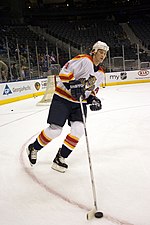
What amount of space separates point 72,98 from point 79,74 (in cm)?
23

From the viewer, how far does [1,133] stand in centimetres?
470

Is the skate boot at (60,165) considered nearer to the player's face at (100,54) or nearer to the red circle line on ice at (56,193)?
the red circle line on ice at (56,193)

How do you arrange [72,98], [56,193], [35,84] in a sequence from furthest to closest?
[35,84] < [72,98] < [56,193]

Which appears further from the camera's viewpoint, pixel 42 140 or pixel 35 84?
pixel 35 84

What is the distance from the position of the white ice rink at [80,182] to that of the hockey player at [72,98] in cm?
29

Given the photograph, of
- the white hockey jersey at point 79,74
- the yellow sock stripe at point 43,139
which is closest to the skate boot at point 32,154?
the yellow sock stripe at point 43,139

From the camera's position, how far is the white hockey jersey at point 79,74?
250cm

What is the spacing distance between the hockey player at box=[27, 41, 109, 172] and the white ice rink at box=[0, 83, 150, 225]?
0.29m

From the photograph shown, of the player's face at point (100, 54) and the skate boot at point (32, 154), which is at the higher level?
the player's face at point (100, 54)

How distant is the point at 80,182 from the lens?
8.07ft

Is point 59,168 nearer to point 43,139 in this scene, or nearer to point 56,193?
point 43,139

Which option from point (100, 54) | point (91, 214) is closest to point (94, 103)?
point (100, 54)

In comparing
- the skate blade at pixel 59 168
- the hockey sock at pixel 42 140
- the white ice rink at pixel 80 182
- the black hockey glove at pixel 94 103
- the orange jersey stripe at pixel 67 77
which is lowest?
the white ice rink at pixel 80 182

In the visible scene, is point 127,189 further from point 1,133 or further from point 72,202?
point 1,133
